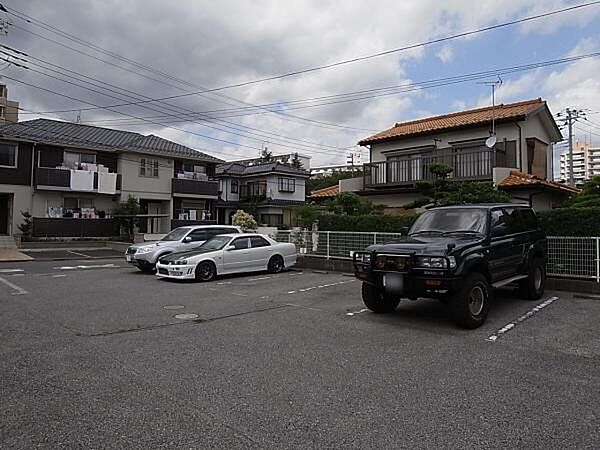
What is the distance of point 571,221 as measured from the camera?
9.92 m

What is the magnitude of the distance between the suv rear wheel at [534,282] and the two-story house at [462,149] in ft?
22.7

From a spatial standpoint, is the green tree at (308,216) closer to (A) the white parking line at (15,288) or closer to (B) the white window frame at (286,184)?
(A) the white parking line at (15,288)

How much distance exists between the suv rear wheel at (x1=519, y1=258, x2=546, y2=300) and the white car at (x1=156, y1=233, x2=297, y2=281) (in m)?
7.23

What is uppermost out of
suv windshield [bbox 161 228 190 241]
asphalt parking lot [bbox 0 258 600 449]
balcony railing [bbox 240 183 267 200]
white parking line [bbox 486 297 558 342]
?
balcony railing [bbox 240 183 267 200]

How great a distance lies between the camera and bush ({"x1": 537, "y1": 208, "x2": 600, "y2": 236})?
9.63 m

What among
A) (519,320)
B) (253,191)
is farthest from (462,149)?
(253,191)

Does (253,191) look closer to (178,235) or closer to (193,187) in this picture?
(193,187)

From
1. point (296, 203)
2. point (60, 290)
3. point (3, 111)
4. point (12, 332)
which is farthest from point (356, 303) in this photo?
point (3, 111)

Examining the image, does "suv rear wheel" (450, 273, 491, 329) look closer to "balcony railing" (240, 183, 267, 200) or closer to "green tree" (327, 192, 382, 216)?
"green tree" (327, 192, 382, 216)

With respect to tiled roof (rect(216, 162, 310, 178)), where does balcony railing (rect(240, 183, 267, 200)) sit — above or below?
below

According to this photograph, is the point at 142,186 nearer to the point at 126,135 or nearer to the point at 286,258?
the point at 126,135

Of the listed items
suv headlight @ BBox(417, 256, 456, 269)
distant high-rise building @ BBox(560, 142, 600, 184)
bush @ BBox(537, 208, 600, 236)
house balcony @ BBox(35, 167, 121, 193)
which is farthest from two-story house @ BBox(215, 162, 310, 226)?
distant high-rise building @ BBox(560, 142, 600, 184)

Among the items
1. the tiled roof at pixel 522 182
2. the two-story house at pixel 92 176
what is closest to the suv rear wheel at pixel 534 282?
the tiled roof at pixel 522 182

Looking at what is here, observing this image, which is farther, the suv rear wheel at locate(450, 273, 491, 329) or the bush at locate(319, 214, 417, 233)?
the bush at locate(319, 214, 417, 233)
